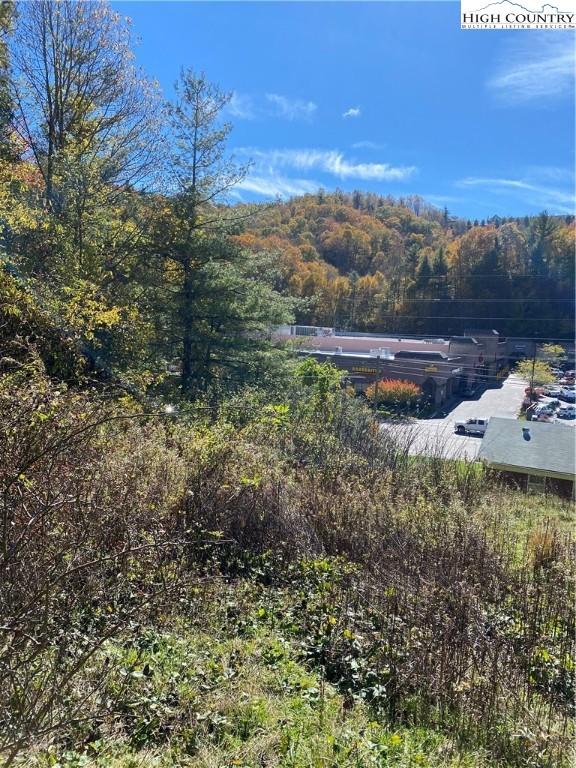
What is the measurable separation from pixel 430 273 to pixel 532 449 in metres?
37.8

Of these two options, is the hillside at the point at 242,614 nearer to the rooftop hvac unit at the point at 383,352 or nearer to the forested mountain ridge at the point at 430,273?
the rooftop hvac unit at the point at 383,352

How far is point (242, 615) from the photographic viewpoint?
148 inches

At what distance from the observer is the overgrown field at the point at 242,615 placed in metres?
2.33

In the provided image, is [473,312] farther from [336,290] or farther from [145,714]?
[145,714]

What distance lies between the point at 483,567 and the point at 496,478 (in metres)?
7.21

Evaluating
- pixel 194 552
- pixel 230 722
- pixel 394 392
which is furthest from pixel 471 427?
pixel 230 722

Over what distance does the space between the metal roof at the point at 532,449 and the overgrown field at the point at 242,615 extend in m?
9.08

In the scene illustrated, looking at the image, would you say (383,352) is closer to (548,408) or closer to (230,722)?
(548,408)

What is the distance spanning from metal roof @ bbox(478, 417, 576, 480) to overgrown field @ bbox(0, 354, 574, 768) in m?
9.08

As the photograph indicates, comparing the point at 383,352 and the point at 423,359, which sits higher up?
the point at 383,352

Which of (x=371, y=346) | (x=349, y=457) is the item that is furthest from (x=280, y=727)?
(x=371, y=346)

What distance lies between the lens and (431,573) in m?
4.39

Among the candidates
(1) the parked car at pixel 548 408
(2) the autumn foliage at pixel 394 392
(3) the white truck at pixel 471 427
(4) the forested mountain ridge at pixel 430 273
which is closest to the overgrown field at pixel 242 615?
(3) the white truck at pixel 471 427

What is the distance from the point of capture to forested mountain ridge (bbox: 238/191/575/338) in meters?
44.0
